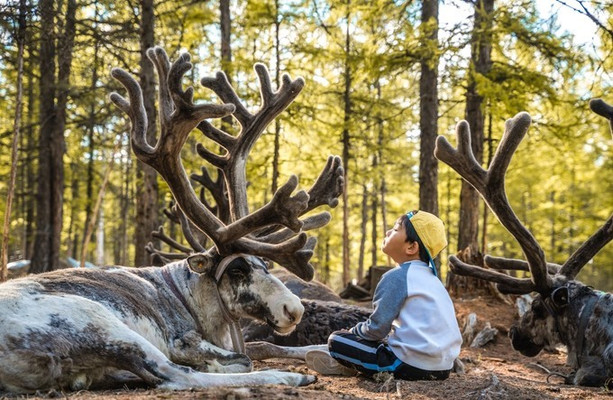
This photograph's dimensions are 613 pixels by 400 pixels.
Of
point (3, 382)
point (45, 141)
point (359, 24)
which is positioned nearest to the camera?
point (3, 382)

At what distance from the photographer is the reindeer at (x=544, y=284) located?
5.35 meters

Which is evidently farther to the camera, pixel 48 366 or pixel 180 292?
pixel 180 292

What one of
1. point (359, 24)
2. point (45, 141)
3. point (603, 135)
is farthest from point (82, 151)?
point (603, 135)

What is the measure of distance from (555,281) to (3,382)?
477 cm

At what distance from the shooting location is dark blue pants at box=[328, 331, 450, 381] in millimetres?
4566

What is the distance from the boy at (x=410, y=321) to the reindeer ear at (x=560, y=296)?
148 cm

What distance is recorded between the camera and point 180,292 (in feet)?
16.3

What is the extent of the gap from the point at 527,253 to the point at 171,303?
3304mm

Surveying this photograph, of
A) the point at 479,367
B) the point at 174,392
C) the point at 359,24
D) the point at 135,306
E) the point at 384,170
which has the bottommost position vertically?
the point at 479,367

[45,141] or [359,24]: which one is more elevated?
[359,24]

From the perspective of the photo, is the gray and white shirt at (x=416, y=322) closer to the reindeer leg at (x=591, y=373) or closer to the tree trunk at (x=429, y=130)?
the reindeer leg at (x=591, y=373)

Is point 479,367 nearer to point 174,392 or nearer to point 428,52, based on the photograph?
point 174,392

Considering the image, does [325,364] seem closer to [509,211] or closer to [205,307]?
[205,307]

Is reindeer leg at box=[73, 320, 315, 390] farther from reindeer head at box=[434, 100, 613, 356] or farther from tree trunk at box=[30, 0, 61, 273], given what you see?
tree trunk at box=[30, 0, 61, 273]
